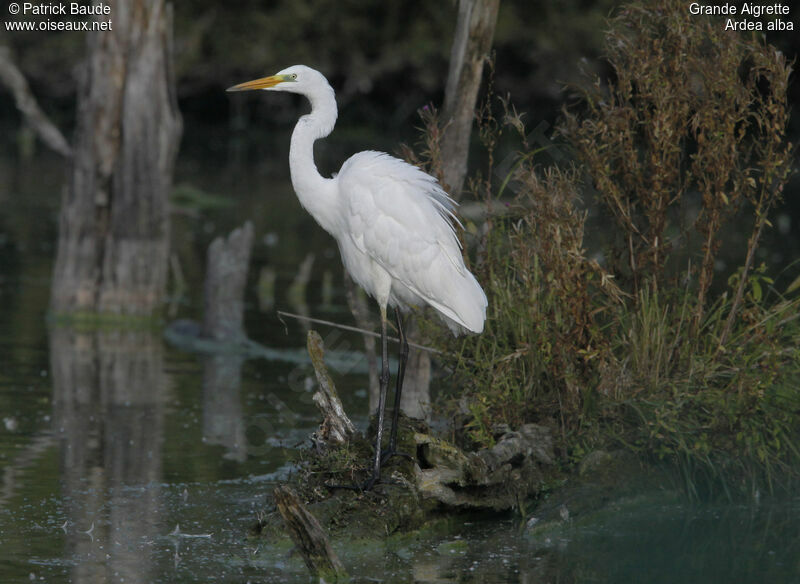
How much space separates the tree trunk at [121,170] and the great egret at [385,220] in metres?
5.01

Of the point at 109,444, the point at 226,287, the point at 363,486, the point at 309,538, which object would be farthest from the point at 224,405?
the point at 309,538

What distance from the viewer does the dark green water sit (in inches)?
221

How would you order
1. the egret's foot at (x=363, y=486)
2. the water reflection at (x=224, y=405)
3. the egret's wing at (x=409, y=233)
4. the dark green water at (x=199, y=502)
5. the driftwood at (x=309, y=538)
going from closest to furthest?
the driftwood at (x=309, y=538), the dark green water at (x=199, y=502), the egret's foot at (x=363, y=486), the egret's wing at (x=409, y=233), the water reflection at (x=224, y=405)

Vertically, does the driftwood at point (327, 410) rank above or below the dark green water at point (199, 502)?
above

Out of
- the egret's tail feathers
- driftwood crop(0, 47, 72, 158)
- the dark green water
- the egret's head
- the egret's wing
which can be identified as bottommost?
the dark green water

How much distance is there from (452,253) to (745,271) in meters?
1.64

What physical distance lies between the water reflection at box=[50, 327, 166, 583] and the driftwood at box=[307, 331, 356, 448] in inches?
35.6

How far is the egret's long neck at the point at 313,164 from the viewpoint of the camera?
21.5 feet

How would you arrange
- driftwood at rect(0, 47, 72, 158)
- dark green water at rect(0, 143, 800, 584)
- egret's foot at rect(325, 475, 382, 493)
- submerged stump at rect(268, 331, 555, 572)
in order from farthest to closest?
driftwood at rect(0, 47, 72, 158), egret's foot at rect(325, 475, 382, 493), submerged stump at rect(268, 331, 555, 572), dark green water at rect(0, 143, 800, 584)

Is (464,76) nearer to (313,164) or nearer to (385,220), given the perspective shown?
(313,164)

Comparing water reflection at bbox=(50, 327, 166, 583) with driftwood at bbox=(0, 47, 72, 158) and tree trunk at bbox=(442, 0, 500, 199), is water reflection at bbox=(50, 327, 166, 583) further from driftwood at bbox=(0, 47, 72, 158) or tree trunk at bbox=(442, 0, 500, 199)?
tree trunk at bbox=(442, 0, 500, 199)

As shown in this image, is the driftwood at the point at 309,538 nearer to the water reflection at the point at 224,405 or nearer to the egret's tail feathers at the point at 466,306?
the egret's tail feathers at the point at 466,306

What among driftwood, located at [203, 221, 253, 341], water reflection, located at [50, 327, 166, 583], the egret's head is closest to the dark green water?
water reflection, located at [50, 327, 166, 583]

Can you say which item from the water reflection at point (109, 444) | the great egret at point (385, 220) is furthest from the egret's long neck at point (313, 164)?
the water reflection at point (109, 444)
